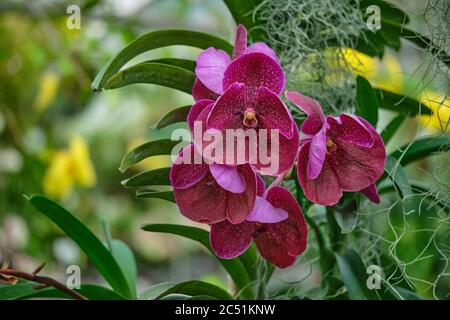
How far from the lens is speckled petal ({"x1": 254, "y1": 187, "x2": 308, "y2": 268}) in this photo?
0.62 meters

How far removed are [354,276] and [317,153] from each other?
0.73 ft

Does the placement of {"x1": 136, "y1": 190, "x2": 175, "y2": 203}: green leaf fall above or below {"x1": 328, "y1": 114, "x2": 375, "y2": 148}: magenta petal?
below

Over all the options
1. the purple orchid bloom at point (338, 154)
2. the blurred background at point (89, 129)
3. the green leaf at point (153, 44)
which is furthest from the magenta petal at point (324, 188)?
the blurred background at point (89, 129)

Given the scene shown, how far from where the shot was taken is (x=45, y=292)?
0.76m

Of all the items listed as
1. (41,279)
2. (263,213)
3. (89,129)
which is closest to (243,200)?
(263,213)

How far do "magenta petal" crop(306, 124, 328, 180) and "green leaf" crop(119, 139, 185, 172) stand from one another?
16cm

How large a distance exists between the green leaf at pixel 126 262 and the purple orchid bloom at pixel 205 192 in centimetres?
26

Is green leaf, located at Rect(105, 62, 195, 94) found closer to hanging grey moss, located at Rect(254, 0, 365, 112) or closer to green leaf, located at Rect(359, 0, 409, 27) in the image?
hanging grey moss, located at Rect(254, 0, 365, 112)

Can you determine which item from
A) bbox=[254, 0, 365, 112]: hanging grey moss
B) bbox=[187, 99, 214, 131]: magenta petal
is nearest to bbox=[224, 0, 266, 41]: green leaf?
bbox=[254, 0, 365, 112]: hanging grey moss

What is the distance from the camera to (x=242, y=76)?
592 mm

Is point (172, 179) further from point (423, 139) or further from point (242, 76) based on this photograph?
point (423, 139)

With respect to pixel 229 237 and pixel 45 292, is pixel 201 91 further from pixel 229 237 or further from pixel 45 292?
pixel 45 292

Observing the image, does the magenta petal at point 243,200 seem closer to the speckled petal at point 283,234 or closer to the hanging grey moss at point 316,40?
the speckled petal at point 283,234
